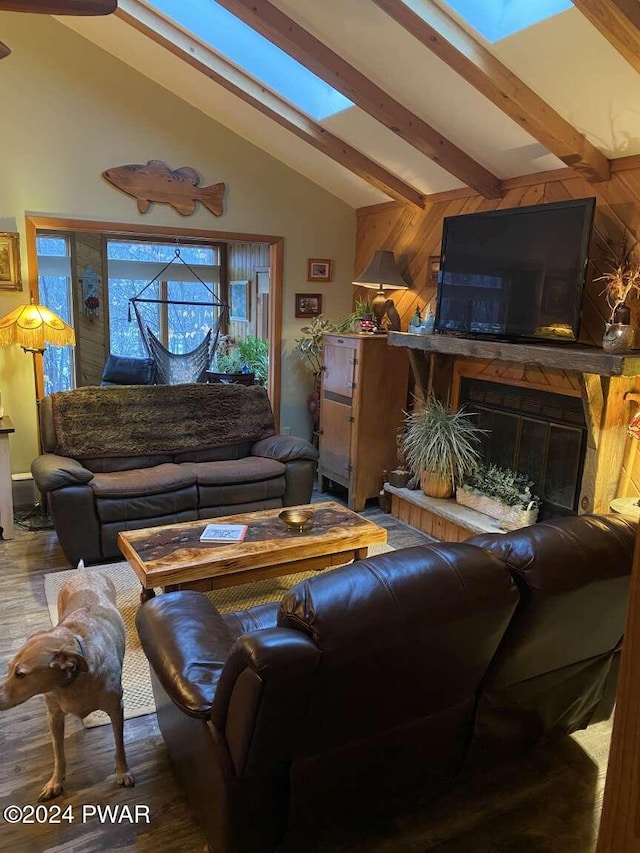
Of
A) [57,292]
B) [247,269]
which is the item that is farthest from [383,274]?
[57,292]

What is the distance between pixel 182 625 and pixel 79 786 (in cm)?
64

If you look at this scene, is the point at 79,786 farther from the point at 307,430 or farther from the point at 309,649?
the point at 307,430

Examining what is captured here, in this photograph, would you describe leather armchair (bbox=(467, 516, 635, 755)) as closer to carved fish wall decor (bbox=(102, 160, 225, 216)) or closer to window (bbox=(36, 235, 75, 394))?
carved fish wall decor (bbox=(102, 160, 225, 216))

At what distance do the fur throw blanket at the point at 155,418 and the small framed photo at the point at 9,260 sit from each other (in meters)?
0.90

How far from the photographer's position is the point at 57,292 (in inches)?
267

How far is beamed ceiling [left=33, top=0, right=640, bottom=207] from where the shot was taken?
260 cm

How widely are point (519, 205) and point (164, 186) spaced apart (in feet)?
8.48

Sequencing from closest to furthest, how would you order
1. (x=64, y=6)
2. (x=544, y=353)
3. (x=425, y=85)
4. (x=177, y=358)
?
(x=64, y=6), (x=544, y=353), (x=425, y=85), (x=177, y=358)

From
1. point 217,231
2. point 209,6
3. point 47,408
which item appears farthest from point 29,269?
point 209,6

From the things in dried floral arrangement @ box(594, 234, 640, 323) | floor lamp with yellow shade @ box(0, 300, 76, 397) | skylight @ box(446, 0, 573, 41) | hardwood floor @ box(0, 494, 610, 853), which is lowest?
hardwood floor @ box(0, 494, 610, 853)

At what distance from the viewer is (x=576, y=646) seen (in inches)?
72.0

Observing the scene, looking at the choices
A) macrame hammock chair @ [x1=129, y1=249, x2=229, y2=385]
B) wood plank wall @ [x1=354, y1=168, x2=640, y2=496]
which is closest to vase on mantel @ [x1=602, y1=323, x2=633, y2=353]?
wood plank wall @ [x1=354, y1=168, x2=640, y2=496]

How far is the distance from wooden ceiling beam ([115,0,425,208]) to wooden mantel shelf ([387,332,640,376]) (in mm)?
1231

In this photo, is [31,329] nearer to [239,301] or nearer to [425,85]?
[425,85]
